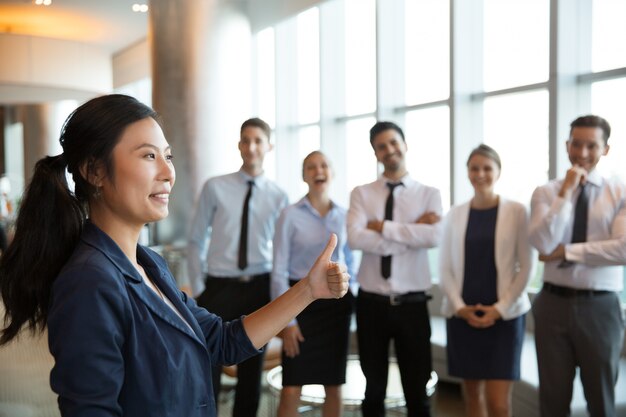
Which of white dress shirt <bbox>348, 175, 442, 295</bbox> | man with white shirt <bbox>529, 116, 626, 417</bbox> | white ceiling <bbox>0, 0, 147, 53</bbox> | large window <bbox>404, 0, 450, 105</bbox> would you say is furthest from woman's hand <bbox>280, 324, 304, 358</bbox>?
white ceiling <bbox>0, 0, 147, 53</bbox>

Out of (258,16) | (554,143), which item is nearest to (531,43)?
(554,143)

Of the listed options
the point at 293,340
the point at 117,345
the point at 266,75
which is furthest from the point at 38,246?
the point at 266,75

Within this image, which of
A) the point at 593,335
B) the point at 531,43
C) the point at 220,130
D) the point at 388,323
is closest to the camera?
the point at 593,335

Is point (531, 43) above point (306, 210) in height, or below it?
above

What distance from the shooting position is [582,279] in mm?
3227

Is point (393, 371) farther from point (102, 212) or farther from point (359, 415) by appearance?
point (102, 212)

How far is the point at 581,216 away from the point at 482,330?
2.59 ft

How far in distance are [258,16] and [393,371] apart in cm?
533

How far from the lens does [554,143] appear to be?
4.93 meters

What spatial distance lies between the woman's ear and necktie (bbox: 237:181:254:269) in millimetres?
2561

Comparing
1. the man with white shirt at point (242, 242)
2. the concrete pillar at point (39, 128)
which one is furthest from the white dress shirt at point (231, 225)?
the concrete pillar at point (39, 128)

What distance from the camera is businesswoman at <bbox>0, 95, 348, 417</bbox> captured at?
122 cm

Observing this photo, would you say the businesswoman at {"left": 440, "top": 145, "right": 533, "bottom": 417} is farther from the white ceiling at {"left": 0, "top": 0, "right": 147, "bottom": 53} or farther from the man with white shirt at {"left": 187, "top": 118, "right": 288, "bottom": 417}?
the white ceiling at {"left": 0, "top": 0, "right": 147, "bottom": 53}

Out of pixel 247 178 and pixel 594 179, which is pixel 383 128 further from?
pixel 594 179
